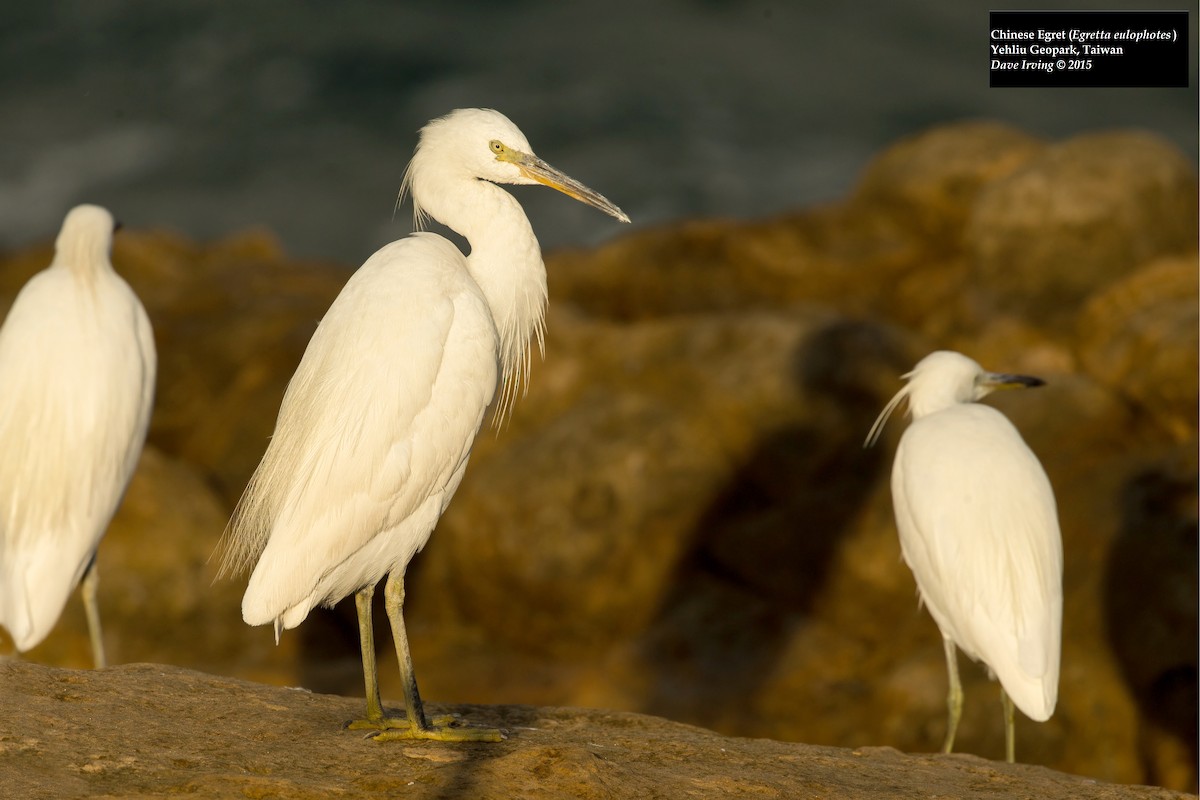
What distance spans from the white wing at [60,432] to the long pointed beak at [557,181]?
3.20 m

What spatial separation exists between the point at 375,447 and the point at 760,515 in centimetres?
763

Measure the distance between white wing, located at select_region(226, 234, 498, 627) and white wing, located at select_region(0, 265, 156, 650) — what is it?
2.51 metres

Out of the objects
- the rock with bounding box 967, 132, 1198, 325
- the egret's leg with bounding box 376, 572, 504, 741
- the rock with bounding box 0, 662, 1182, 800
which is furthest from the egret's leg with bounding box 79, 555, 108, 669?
the rock with bounding box 967, 132, 1198, 325

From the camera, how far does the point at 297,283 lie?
15.9 meters

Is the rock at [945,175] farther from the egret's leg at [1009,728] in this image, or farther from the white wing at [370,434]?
the white wing at [370,434]

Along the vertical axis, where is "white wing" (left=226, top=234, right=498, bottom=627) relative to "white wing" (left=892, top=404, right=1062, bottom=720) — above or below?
above

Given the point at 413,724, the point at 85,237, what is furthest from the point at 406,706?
the point at 85,237

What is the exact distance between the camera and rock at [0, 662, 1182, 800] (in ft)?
12.3

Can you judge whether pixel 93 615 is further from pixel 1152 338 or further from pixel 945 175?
pixel 945 175

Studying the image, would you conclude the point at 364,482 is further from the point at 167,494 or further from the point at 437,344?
the point at 167,494

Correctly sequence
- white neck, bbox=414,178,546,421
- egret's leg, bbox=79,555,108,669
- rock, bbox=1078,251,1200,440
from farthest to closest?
1. rock, bbox=1078,251,1200,440
2. egret's leg, bbox=79,555,108,669
3. white neck, bbox=414,178,546,421

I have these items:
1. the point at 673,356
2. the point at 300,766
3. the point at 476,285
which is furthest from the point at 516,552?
the point at 300,766

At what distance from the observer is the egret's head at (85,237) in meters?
7.57

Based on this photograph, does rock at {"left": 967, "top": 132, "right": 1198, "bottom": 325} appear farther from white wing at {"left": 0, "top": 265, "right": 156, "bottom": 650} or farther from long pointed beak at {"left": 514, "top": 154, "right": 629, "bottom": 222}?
white wing at {"left": 0, "top": 265, "right": 156, "bottom": 650}
